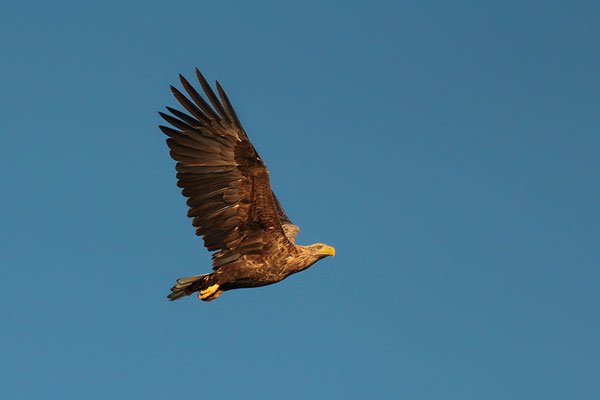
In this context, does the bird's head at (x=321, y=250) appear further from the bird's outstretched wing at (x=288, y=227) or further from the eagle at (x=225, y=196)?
the bird's outstretched wing at (x=288, y=227)

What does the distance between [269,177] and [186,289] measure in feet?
7.31

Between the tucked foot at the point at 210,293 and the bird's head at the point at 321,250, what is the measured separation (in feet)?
5.07

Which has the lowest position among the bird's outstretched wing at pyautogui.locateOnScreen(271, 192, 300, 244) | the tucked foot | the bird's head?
the tucked foot

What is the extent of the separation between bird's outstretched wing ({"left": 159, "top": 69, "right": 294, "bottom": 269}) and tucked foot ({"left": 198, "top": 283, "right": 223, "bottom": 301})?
34 centimetres

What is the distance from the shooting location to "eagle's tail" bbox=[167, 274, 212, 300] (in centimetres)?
1324

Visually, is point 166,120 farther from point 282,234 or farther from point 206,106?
point 282,234

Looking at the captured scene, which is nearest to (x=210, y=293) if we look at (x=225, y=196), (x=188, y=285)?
(x=188, y=285)

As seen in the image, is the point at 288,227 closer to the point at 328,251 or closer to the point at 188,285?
the point at 328,251

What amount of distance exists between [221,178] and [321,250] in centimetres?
199

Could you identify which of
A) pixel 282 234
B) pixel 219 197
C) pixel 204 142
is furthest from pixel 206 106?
pixel 282 234

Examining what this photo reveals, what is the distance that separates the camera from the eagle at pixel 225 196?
12.6 meters

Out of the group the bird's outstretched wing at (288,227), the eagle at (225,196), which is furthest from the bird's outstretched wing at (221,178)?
the bird's outstretched wing at (288,227)

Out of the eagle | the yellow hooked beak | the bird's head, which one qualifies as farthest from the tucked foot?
the yellow hooked beak

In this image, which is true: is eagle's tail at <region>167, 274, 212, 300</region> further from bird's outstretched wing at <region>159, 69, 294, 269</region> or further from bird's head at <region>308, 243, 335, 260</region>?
bird's head at <region>308, 243, 335, 260</region>
